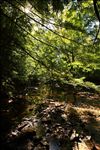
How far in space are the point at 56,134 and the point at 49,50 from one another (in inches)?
113

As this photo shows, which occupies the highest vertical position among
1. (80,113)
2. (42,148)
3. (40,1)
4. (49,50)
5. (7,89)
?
(40,1)

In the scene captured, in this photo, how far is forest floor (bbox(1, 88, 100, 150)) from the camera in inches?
308

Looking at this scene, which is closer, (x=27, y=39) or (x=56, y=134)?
(x=27, y=39)

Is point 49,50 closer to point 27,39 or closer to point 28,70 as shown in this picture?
point 27,39

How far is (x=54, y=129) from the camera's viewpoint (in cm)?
896

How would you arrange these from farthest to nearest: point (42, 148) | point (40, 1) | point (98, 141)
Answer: point (98, 141) → point (42, 148) → point (40, 1)

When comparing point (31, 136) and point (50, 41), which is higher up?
point (50, 41)

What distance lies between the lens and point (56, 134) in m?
8.52

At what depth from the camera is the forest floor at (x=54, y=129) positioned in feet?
25.6

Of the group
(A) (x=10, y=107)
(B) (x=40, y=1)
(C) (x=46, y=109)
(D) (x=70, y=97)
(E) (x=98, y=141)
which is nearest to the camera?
(B) (x=40, y=1)

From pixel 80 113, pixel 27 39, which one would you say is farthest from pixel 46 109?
pixel 27 39

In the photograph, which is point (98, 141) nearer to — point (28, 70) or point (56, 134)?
point (56, 134)

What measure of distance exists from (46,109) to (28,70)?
3051mm

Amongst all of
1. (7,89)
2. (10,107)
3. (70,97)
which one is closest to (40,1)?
(7,89)
